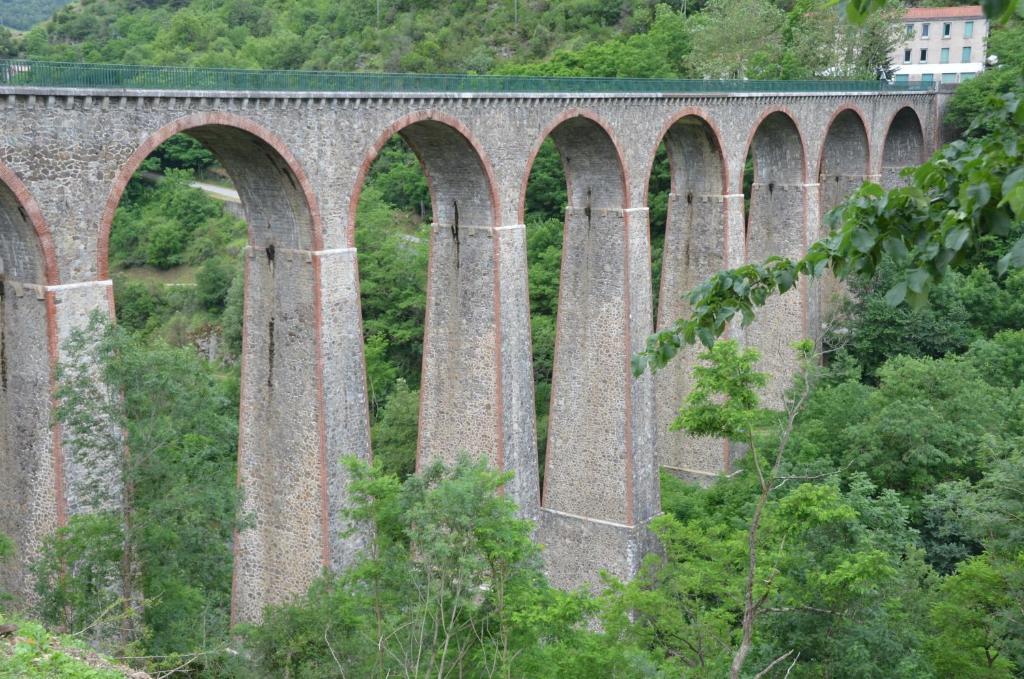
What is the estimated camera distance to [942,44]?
64938 millimetres

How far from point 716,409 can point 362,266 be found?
33.8 metres

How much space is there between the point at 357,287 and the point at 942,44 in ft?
181

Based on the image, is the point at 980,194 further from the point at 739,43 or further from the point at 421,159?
the point at 739,43

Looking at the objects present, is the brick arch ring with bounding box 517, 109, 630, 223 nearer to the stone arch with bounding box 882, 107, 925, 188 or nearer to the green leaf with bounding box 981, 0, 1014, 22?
the green leaf with bounding box 981, 0, 1014, 22

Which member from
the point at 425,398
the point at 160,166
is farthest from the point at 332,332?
the point at 160,166

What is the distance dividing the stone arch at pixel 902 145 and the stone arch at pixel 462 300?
1158 inches

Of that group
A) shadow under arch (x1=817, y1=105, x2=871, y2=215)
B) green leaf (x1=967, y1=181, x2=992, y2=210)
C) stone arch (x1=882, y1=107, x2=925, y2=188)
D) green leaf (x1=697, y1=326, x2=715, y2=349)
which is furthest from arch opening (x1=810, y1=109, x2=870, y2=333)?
green leaf (x1=967, y1=181, x2=992, y2=210)

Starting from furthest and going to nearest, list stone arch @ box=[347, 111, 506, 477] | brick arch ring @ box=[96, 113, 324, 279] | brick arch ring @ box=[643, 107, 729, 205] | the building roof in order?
the building roof, brick arch ring @ box=[643, 107, 729, 205], stone arch @ box=[347, 111, 506, 477], brick arch ring @ box=[96, 113, 324, 279]

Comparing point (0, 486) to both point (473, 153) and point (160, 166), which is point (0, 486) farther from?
point (160, 166)

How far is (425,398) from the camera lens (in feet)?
85.2

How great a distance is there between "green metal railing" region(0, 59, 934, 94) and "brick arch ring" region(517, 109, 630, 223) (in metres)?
0.65

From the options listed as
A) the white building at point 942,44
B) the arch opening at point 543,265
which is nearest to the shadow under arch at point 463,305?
the arch opening at point 543,265

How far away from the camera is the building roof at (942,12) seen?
6262cm

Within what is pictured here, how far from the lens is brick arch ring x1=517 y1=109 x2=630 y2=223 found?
25422 millimetres
